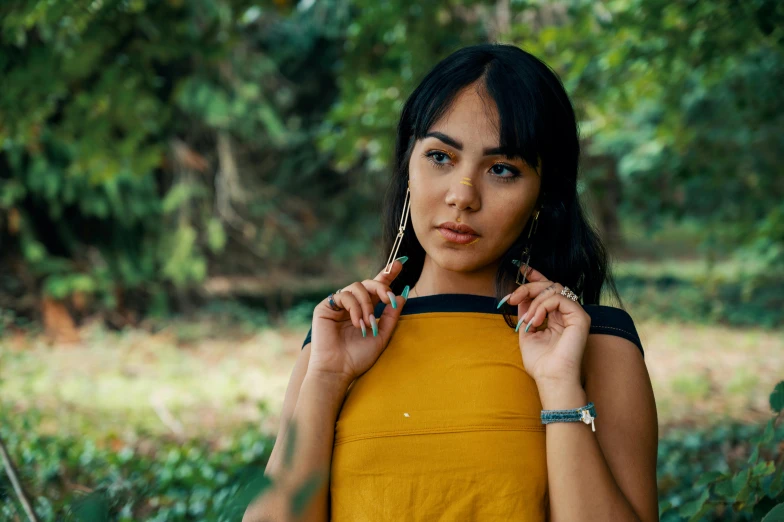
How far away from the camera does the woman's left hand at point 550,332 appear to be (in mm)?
1451

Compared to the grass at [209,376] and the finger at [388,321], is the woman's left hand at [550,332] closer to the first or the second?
the finger at [388,321]

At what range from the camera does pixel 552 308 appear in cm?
152

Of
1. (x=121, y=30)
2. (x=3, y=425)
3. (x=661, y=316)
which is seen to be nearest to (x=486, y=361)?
(x=121, y=30)

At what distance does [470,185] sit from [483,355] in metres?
0.37

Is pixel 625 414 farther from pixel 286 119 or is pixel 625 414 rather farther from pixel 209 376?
pixel 286 119

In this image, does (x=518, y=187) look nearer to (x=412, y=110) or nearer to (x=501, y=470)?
(x=412, y=110)

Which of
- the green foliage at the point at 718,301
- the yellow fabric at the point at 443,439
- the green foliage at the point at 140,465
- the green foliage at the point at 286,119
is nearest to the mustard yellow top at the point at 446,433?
the yellow fabric at the point at 443,439

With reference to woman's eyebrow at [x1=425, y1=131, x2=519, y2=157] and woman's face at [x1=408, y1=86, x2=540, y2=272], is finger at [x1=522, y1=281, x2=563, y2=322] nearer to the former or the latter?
woman's face at [x1=408, y1=86, x2=540, y2=272]

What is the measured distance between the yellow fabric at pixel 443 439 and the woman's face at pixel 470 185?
0.21m

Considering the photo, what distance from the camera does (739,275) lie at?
950cm

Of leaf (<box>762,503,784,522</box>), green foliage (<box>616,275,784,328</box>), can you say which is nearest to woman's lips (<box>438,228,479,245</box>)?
leaf (<box>762,503,784,522</box>)

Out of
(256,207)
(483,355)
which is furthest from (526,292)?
(256,207)

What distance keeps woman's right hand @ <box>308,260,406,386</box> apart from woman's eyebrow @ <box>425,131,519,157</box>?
353mm

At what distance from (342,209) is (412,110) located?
333 inches
